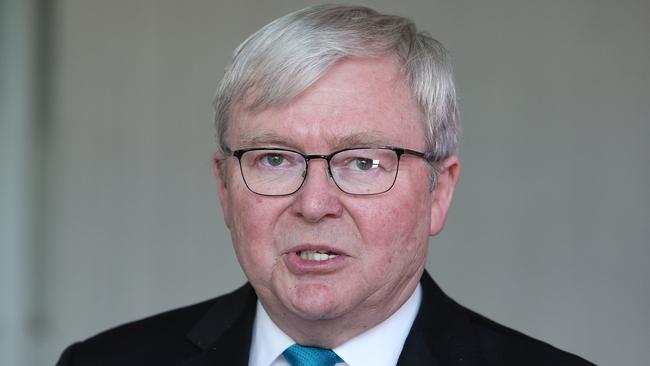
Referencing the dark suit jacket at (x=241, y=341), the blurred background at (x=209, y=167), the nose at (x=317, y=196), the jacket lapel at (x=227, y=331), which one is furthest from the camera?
the blurred background at (x=209, y=167)

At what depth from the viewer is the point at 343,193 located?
2402mm

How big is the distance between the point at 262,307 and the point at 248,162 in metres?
0.42

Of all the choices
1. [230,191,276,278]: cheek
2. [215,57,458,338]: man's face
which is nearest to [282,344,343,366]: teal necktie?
[215,57,458,338]: man's face

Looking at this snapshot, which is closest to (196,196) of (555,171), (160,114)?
(160,114)

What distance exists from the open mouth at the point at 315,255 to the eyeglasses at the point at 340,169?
0.15 metres

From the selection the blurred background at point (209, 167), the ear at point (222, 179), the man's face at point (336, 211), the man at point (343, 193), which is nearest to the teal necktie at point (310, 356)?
the man at point (343, 193)

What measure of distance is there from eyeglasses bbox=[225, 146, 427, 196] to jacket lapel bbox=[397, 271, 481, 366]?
401 millimetres

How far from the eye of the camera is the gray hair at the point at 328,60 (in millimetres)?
2438

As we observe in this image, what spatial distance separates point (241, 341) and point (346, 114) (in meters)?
0.72

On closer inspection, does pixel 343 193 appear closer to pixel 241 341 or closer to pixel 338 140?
pixel 338 140

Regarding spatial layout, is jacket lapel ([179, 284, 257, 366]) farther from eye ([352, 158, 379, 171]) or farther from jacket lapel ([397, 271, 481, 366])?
eye ([352, 158, 379, 171])

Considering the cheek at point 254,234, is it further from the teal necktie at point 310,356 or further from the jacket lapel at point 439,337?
the jacket lapel at point 439,337

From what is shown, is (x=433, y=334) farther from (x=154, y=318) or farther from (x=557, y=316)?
(x=557, y=316)

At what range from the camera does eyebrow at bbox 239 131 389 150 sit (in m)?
2.40
